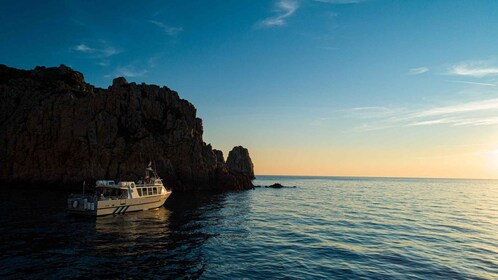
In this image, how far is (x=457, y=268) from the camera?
2045 cm

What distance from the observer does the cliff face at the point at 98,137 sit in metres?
72.0

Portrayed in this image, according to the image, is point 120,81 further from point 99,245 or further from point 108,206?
point 99,245

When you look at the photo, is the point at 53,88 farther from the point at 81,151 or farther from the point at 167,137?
the point at 167,137

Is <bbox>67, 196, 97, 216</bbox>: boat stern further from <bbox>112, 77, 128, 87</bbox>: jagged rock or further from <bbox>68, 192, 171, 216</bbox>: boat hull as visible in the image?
<bbox>112, 77, 128, 87</bbox>: jagged rock

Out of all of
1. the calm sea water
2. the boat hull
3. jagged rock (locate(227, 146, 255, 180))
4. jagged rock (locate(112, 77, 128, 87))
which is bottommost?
the calm sea water

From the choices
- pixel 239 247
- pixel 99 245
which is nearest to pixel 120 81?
pixel 99 245

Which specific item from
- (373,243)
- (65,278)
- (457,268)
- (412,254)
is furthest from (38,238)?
(457,268)

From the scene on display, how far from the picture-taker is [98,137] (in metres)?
74.7

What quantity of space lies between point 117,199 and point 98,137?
138ft

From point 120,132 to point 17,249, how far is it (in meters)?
59.7

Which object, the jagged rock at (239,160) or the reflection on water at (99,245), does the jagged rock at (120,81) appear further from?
the jagged rock at (239,160)

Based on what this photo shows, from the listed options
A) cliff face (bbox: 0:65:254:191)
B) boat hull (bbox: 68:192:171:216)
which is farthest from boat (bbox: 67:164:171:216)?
cliff face (bbox: 0:65:254:191)

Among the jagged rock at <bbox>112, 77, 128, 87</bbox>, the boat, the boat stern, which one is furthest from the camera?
the jagged rock at <bbox>112, 77, 128, 87</bbox>

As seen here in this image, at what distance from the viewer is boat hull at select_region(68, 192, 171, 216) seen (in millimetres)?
35969
